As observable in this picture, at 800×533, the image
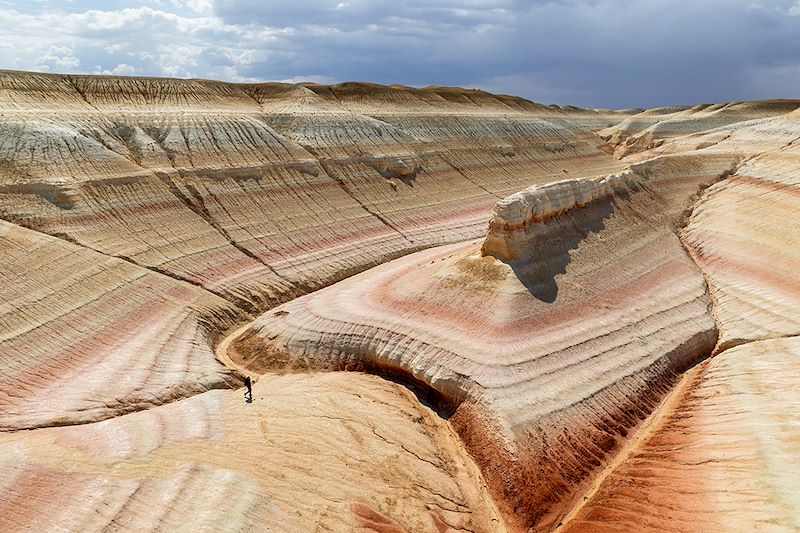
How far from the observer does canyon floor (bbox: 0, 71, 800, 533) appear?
49.2ft

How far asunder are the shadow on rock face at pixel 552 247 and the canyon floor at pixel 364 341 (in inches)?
4.4

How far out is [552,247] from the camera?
2392 cm

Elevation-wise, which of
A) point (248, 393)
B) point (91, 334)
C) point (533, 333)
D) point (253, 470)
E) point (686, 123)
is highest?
point (686, 123)

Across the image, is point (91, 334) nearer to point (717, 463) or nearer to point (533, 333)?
point (533, 333)

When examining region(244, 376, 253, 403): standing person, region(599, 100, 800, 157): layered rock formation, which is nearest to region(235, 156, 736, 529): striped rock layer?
region(244, 376, 253, 403): standing person

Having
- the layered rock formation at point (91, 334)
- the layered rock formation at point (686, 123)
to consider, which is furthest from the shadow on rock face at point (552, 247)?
the layered rock formation at point (686, 123)

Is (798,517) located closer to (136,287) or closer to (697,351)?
(697,351)

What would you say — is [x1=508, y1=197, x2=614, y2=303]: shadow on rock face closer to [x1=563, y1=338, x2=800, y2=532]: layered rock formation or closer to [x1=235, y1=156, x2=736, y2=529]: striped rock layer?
[x1=235, y1=156, x2=736, y2=529]: striped rock layer

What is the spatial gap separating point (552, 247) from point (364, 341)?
331 inches

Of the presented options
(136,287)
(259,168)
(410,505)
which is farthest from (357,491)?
(259,168)

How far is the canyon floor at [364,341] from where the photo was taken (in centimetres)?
1500

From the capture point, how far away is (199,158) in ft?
119

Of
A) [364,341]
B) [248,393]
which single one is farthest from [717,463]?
[248,393]

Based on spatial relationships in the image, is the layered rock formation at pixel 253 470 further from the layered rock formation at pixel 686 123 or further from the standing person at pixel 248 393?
the layered rock formation at pixel 686 123
